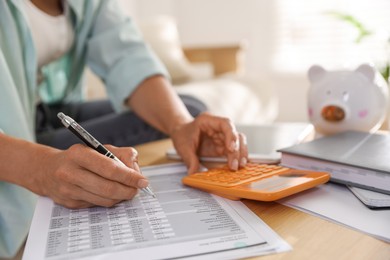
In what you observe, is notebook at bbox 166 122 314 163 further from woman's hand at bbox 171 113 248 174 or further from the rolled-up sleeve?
the rolled-up sleeve

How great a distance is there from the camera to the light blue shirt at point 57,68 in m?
0.67

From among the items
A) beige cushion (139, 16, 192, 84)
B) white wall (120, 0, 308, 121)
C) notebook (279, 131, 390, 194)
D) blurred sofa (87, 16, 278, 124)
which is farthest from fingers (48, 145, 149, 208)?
white wall (120, 0, 308, 121)

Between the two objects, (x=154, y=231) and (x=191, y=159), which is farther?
(x=191, y=159)

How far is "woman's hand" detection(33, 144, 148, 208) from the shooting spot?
438mm

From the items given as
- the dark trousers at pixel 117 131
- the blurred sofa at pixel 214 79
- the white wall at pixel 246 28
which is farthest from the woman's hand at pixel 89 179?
the white wall at pixel 246 28

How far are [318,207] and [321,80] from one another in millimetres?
335

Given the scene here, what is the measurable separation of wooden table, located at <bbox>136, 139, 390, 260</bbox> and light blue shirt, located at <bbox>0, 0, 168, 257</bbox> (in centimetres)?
39

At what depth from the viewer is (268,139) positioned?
0.75 meters

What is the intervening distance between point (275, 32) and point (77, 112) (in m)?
1.90

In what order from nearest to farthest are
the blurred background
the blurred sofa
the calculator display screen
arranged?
1. the calculator display screen
2. the blurred sofa
3. the blurred background

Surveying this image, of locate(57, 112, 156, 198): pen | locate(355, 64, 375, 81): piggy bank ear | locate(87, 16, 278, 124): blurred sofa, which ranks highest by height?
locate(355, 64, 375, 81): piggy bank ear

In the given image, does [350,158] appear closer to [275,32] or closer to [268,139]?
[268,139]

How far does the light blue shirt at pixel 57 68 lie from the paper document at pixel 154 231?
0.20 meters

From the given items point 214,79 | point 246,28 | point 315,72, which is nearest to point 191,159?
point 315,72
